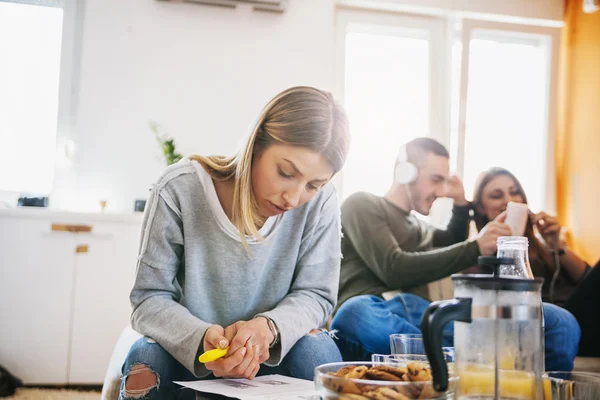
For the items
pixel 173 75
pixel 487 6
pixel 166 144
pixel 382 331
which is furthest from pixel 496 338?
pixel 487 6

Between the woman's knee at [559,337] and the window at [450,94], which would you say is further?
the window at [450,94]

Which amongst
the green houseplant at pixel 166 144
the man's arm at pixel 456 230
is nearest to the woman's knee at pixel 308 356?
the man's arm at pixel 456 230

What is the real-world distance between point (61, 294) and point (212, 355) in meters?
1.84

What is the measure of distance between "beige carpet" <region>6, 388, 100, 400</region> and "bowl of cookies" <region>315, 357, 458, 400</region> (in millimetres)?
1879

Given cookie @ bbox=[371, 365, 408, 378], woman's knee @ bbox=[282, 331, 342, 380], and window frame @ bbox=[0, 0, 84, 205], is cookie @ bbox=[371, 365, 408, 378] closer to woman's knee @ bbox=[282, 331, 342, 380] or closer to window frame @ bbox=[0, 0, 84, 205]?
woman's knee @ bbox=[282, 331, 342, 380]

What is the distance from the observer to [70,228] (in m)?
2.48

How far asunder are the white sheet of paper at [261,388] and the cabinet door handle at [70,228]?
177cm

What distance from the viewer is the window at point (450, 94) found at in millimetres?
3242

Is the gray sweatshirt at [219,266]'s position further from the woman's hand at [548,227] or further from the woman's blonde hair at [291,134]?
the woman's hand at [548,227]

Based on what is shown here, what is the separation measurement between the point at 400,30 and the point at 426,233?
1642 mm

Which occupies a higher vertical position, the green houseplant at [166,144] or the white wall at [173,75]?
the white wall at [173,75]

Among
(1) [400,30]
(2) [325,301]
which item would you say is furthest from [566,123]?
(2) [325,301]

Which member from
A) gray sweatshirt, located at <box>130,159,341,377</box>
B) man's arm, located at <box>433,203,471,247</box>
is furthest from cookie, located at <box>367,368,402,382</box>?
man's arm, located at <box>433,203,471,247</box>

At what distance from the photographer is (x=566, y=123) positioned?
3338 mm
